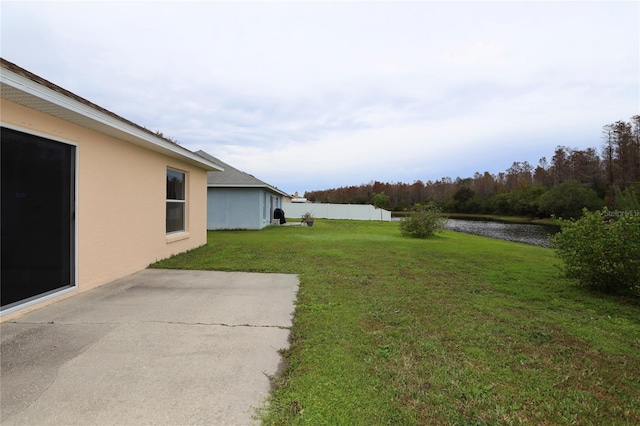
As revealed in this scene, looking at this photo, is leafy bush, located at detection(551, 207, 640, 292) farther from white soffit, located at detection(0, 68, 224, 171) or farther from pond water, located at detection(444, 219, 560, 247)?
pond water, located at detection(444, 219, 560, 247)

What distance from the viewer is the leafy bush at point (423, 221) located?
49.8 feet

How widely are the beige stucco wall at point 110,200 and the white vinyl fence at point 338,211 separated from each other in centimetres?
2424

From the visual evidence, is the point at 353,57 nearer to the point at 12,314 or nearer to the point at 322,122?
the point at 322,122

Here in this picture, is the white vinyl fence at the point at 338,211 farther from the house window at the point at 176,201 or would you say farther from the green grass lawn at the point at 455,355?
the green grass lawn at the point at 455,355

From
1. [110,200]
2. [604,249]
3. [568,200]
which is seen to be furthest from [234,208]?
[568,200]

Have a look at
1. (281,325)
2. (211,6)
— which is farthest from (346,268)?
(211,6)

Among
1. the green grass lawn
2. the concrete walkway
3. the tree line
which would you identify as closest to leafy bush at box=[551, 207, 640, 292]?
the green grass lawn

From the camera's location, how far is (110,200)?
5.06 metres

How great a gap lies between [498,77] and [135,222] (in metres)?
11.1

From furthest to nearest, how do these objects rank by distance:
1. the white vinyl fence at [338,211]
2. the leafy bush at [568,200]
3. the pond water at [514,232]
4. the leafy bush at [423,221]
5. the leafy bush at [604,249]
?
the leafy bush at [568,200] → the white vinyl fence at [338,211] → the pond water at [514,232] → the leafy bush at [423,221] → the leafy bush at [604,249]

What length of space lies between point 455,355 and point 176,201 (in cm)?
730

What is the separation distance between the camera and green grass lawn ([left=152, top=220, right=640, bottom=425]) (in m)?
1.99

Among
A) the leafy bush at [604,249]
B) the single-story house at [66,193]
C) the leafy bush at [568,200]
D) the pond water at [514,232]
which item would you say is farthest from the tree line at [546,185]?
the single-story house at [66,193]

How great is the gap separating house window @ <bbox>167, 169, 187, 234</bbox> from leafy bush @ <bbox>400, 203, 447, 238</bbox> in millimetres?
11056
